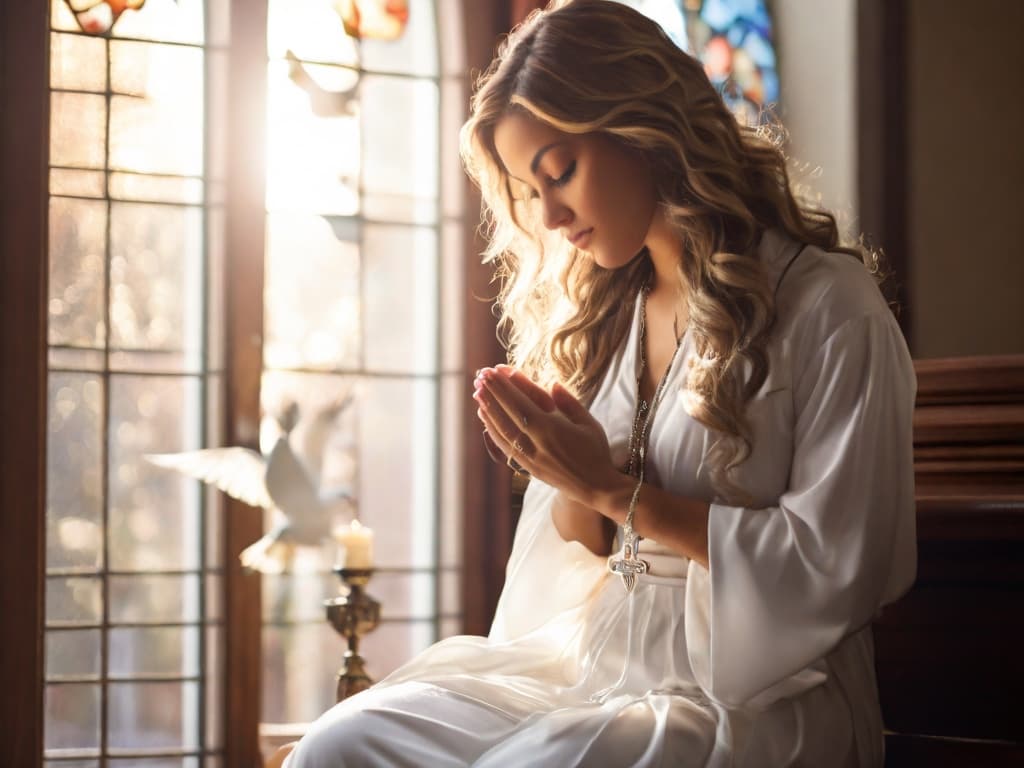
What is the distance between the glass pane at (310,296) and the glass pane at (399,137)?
21cm

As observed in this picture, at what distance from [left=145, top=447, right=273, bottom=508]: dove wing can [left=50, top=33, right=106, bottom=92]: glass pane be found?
120 centimetres

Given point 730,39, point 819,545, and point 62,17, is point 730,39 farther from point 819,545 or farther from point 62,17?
point 819,545

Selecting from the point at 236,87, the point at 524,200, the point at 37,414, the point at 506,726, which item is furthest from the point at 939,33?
the point at 506,726

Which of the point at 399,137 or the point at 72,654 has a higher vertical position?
the point at 399,137

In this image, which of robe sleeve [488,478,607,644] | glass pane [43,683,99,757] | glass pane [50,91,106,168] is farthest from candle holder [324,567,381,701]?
glass pane [50,91,106,168]

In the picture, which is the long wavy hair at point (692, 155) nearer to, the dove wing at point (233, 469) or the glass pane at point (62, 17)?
the dove wing at point (233, 469)

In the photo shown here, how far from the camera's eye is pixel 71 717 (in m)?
3.76

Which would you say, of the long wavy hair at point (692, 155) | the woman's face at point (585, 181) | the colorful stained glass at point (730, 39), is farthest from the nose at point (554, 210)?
the colorful stained glass at point (730, 39)

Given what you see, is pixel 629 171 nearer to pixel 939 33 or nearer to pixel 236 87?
pixel 236 87

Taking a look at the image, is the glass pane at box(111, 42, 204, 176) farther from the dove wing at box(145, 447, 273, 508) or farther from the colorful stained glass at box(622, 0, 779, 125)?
the colorful stained glass at box(622, 0, 779, 125)

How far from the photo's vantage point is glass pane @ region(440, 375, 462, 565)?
4293mm

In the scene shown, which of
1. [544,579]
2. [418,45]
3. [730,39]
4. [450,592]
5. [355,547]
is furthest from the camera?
[730,39]

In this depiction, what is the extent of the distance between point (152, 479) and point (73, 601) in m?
0.43

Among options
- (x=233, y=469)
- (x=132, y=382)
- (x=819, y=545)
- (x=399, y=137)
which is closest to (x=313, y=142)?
(x=399, y=137)
